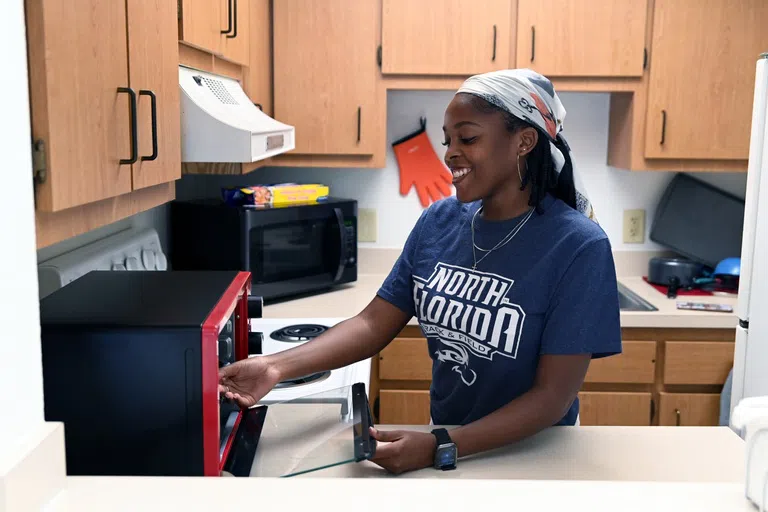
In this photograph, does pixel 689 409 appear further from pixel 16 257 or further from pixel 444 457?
pixel 16 257

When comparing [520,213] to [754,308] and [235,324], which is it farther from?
[754,308]

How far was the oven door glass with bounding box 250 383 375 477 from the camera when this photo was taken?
3.52 ft

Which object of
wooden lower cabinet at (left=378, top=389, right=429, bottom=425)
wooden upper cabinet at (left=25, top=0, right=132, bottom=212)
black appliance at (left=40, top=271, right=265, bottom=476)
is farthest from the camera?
wooden lower cabinet at (left=378, top=389, right=429, bottom=425)

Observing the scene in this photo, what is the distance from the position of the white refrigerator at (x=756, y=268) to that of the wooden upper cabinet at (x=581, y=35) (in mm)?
597

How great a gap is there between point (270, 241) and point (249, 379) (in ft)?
4.21

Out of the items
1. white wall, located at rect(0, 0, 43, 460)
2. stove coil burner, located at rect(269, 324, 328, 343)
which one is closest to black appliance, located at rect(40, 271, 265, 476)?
white wall, located at rect(0, 0, 43, 460)

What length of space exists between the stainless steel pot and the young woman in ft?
5.19

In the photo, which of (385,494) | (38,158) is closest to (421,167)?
(38,158)

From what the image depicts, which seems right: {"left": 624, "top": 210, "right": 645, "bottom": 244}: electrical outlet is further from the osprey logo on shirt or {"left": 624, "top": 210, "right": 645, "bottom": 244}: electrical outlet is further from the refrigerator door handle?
the osprey logo on shirt

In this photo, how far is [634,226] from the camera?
124 inches

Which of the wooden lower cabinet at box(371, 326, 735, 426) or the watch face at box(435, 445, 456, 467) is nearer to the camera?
the watch face at box(435, 445, 456, 467)

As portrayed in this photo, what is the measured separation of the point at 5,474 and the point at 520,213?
1.13 meters

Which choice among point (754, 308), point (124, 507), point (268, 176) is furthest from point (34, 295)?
point (268, 176)

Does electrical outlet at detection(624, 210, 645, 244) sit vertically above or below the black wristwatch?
above
